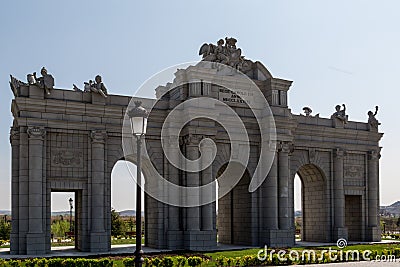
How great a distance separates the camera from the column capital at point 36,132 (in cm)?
2716

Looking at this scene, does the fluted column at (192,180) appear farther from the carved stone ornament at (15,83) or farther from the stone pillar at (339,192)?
the stone pillar at (339,192)

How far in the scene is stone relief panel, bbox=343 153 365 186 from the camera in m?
37.4

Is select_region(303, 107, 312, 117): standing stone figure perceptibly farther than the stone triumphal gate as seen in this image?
Yes

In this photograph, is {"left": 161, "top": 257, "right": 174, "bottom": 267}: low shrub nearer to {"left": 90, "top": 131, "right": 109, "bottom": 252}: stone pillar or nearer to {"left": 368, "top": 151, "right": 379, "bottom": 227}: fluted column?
{"left": 90, "top": 131, "right": 109, "bottom": 252}: stone pillar

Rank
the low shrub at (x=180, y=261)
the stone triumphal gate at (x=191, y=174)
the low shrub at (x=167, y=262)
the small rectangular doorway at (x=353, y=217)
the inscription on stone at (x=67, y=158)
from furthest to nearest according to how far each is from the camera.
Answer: the small rectangular doorway at (x=353, y=217) < the inscription on stone at (x=67, y=158) < the stone triumphal gate at (x=191, y=174) < the low shrub at (x=180, y=261) < the low shrub at (x=167, y=262)

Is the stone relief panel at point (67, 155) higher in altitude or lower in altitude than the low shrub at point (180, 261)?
higher

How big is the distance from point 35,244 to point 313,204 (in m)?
18.8

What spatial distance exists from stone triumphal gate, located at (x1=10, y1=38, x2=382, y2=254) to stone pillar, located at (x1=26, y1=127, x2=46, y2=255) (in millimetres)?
48

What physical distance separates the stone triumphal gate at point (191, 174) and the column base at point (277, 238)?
0.22 ft

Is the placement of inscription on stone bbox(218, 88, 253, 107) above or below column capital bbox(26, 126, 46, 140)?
above

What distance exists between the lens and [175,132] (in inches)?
1204

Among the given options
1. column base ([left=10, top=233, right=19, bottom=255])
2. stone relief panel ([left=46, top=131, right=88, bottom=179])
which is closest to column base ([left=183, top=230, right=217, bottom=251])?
stone relief panel ([left=46, top=131, right=88, bottom=179])

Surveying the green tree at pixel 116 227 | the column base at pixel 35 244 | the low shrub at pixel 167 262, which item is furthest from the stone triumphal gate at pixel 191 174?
the green tree at pixel 116 227

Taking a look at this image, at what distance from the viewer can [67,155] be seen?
2844 cm
